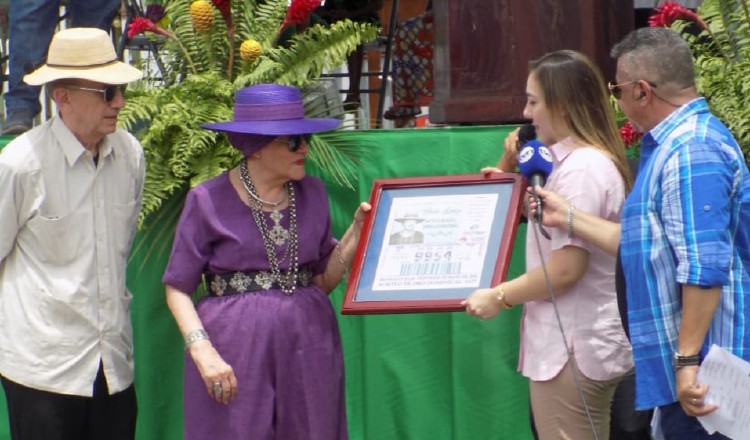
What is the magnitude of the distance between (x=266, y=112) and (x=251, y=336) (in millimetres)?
713

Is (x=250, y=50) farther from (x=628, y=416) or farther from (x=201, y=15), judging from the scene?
(x=628, y=416)

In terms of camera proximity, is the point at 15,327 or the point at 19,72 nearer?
the point at 15,327

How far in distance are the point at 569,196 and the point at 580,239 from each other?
141 mm

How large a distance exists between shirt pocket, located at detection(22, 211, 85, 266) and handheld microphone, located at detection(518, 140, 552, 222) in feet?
4.90

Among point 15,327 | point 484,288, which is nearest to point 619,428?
point 484,288

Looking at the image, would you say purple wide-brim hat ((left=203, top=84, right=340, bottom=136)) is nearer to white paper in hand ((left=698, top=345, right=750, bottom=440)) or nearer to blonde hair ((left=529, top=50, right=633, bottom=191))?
blonde hair ((left=529, top=50, right=633, bottom=191))

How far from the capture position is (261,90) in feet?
14.3

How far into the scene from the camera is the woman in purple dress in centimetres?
421

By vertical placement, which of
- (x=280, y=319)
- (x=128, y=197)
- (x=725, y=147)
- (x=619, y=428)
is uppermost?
(x=725, y=147)

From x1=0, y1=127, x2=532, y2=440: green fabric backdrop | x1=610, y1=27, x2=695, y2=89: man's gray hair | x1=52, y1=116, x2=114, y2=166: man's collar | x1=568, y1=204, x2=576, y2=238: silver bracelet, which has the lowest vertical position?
x1=0, y1=127, x2=532, y2=440: green fabric backdrop

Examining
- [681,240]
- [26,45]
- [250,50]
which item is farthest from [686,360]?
[26,45]

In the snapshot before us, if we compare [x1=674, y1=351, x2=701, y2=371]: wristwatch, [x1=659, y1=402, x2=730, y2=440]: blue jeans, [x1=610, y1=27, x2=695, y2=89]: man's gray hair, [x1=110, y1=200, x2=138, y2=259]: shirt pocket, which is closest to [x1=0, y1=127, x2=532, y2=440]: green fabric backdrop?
[x1=110, y1=200, x2=138, y2=259]: shirt pocket

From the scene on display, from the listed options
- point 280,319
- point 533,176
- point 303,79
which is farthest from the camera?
point 303,79

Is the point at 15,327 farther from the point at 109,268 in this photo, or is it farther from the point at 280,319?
the point at 280,319
